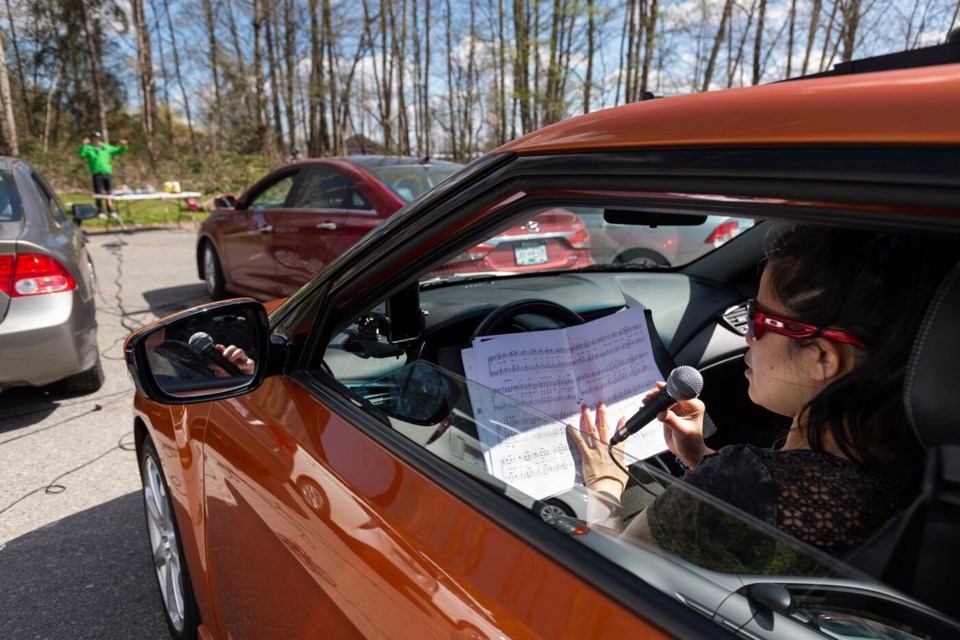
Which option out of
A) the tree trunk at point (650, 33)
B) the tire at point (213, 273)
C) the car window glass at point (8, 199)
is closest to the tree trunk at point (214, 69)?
the tree trunk at point (650, 33)

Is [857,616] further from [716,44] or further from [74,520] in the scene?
[716,44]

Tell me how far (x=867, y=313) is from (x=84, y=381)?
515 centimetres

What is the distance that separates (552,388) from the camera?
161 cm

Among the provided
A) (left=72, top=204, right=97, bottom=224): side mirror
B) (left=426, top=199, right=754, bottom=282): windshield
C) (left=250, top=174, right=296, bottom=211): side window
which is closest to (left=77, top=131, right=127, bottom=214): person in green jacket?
(left=250, top=174, right=296, bottom=211): side window

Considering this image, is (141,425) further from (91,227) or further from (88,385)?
(91,227)

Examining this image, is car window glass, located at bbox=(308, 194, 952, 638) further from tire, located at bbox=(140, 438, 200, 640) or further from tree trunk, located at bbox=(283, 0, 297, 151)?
tree trunk, located at bbox=(283, 0, 297, 151)

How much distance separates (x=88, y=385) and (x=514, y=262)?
3.42m

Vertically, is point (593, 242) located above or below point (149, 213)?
above

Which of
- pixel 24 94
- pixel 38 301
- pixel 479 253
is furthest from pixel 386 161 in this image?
pixel 24 94

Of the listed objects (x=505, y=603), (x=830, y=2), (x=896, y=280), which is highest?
(x=830, y=2)

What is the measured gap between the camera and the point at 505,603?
36.1 inches

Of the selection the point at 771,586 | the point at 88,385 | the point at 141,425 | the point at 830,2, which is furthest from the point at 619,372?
the point at 830,2

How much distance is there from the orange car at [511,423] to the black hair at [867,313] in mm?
54

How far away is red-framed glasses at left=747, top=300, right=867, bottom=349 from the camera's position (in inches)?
41.1
